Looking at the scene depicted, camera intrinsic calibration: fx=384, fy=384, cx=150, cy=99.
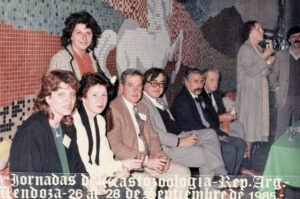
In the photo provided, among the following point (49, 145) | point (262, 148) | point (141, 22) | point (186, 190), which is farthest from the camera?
point (262, 148)

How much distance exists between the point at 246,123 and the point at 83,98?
80.3 inches

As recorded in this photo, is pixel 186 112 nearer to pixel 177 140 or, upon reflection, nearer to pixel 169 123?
pixel 169 123

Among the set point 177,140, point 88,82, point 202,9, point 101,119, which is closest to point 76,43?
point 88,82

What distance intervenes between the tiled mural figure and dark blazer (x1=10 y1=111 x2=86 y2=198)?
3.34ft

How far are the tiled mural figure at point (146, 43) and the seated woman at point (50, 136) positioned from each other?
2.86 feet

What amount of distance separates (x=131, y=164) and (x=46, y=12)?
982 millimetres

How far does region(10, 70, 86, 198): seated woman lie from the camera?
1.68 metres

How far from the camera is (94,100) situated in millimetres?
2039

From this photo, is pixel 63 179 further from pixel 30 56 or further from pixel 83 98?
pixel 30 56

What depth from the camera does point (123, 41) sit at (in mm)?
2963

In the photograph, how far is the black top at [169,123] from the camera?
2.82 m

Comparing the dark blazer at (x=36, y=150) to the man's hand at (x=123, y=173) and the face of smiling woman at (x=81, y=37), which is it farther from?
the face of smiling woman at (x=81, y=37)

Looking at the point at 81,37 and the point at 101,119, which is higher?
the point at 81,37

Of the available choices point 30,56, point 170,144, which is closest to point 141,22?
point 170,144
